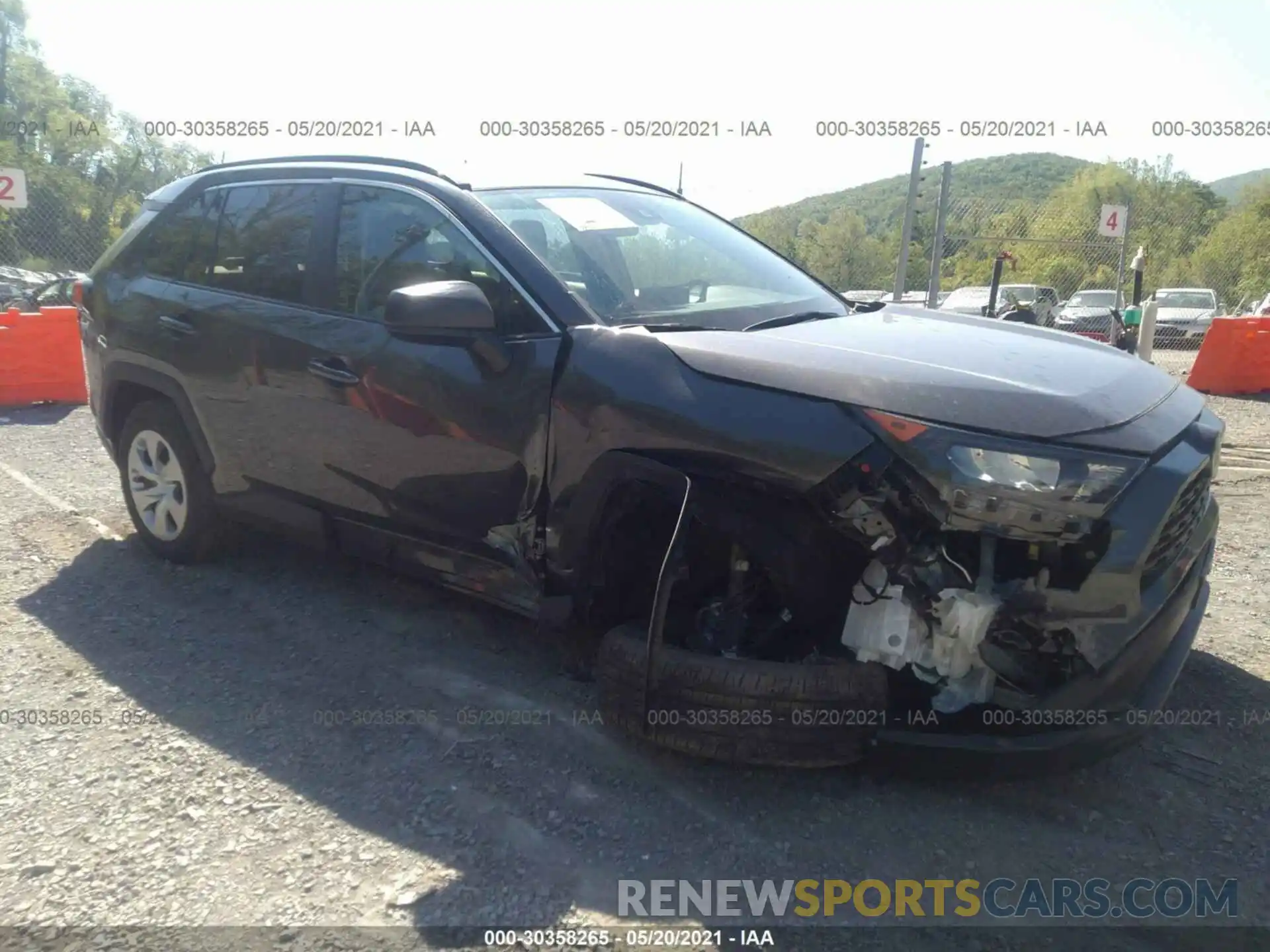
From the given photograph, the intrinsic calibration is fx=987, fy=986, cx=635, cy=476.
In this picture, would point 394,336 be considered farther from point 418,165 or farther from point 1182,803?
point 1182,803

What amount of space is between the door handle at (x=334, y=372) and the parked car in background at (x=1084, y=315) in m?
16.4

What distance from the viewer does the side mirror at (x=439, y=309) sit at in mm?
3096

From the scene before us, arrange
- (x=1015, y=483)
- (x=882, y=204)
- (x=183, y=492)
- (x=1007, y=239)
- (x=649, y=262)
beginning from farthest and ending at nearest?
(x=882, y=204)
(x=1007, y=239)
(x=183, y=492)
(x=649, y=262)
(x=1015, y=483)

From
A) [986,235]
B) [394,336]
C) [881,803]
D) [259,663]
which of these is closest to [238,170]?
[394,336]

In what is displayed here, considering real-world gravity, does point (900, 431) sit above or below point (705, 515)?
above

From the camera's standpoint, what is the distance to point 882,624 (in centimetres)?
270

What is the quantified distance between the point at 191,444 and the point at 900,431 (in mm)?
3306

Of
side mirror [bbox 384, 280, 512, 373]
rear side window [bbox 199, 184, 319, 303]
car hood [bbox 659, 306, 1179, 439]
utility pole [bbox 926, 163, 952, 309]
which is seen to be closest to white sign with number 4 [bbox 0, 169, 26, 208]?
rear side window [bbox 199, 184, 319, 303]

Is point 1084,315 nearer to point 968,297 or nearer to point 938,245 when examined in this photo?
point 968,297

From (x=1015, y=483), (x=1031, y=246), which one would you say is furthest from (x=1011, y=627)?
(x=1031, y=246)

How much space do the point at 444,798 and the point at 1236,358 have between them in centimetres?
1035

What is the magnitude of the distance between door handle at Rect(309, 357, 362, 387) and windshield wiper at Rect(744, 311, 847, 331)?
1456 millimetres

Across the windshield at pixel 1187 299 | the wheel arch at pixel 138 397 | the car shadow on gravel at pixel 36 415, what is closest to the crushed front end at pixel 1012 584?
the wheel arch at pixel 138 397

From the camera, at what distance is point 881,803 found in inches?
113
